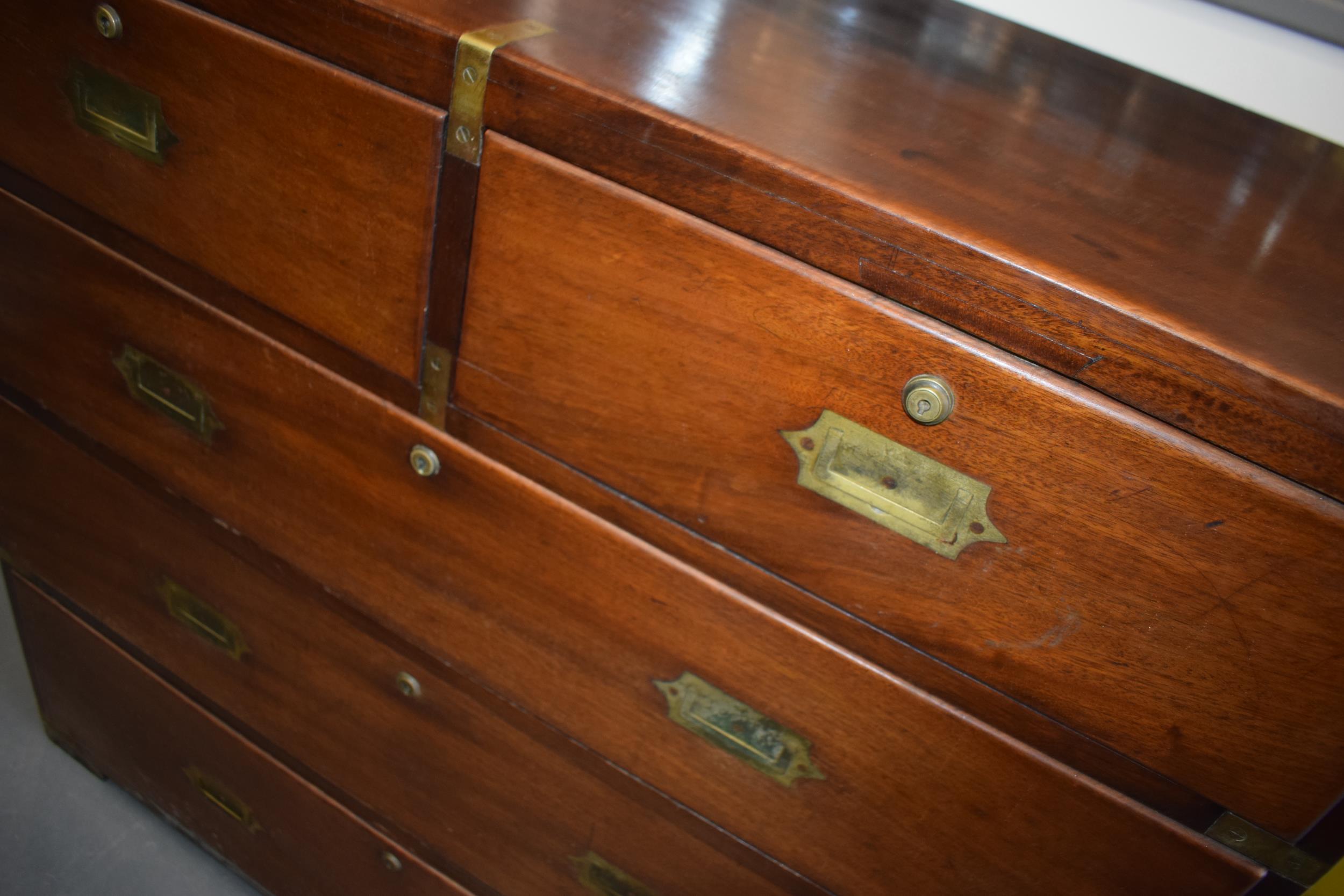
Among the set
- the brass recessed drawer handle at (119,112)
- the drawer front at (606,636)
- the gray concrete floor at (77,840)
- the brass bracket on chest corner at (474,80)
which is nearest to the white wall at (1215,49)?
the brass bracket on chest corner at (474,80)

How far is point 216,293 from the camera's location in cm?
80

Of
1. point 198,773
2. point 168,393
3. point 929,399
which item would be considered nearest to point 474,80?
point 929,399

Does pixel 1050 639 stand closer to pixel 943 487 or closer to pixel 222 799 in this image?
pixel 943 487

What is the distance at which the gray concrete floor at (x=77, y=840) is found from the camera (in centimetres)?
125

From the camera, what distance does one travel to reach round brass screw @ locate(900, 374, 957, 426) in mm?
531

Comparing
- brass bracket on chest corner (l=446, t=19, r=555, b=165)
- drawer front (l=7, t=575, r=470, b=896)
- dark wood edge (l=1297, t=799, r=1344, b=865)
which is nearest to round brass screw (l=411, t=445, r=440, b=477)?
brass bracket on chest corner (l=446, t=19, r=555, b=165)

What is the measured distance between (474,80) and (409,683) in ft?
1.76

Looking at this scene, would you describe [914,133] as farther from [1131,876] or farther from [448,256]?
[1131,876]

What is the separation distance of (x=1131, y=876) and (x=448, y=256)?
0.59 meters

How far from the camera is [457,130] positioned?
0.61m

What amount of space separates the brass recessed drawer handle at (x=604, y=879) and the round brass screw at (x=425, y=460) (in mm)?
376

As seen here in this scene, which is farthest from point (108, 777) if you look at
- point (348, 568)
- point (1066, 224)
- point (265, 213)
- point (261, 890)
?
point (1066, 224)

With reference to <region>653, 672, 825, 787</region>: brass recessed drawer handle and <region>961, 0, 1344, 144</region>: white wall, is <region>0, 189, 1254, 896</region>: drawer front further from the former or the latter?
<region>961, 0, 1344, 144</region>: white wall

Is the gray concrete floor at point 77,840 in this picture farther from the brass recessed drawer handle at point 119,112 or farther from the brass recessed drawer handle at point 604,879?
the brass recessed drawer handle at point 119,112
